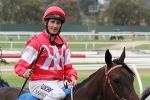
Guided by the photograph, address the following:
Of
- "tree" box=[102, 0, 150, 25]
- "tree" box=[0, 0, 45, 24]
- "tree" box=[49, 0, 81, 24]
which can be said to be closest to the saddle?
"tree" box=[0, 0, 45, 24]

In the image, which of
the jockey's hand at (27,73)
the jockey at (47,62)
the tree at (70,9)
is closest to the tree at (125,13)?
the tree at (70,9)

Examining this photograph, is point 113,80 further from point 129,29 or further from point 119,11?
point 119,11

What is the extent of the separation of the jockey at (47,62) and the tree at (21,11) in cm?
5535

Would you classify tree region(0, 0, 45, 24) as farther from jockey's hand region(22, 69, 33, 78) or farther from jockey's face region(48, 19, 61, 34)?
jockey's hand region(22, 69, 33, 78)

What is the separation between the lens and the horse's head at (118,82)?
3.91 metres

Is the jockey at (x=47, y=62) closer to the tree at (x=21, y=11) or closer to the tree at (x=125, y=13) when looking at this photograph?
the tree at (x=21, y=11)

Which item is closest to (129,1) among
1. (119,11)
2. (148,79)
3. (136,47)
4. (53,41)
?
(119,11)

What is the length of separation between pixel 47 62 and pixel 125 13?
62.3m

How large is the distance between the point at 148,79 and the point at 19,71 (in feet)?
27.2

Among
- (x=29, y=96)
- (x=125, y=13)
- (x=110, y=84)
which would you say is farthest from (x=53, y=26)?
(x=125, y=13)

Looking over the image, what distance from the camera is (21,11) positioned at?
61.0 m

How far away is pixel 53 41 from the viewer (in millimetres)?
4805

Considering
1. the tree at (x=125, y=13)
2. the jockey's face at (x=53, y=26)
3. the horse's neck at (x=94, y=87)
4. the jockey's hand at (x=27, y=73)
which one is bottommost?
the tree at (x=125, y=13)

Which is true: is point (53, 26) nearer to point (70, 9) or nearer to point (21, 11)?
point (21, 11)
